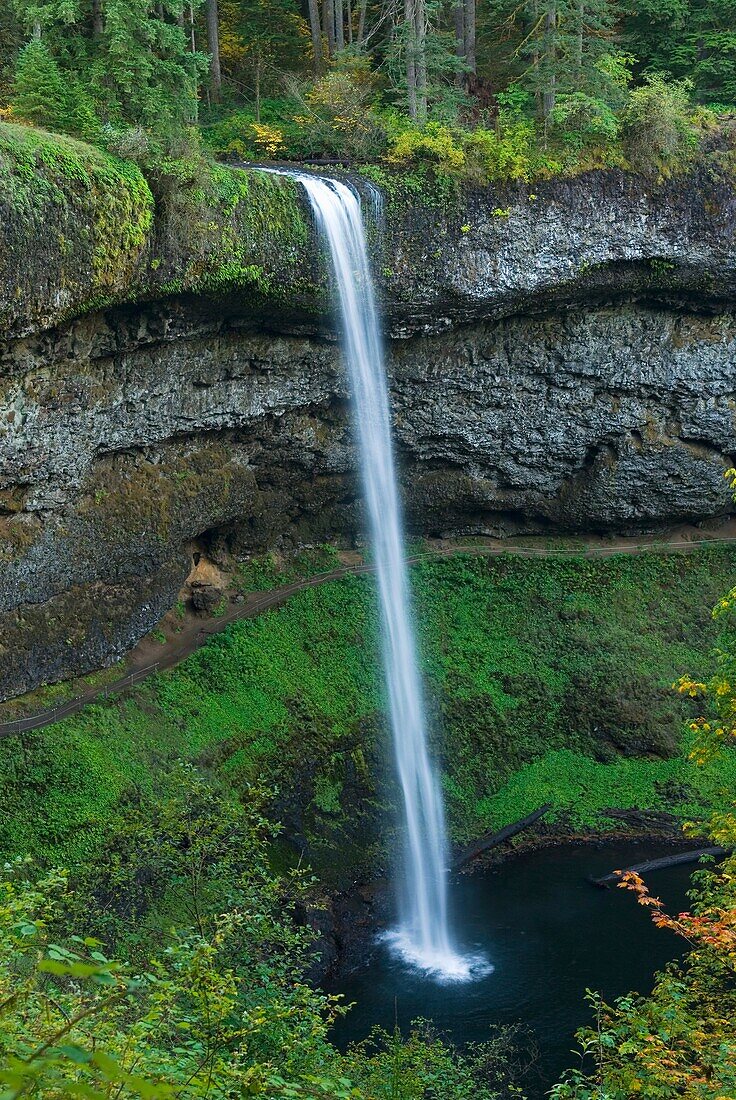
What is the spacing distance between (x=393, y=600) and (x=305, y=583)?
7.81 feet

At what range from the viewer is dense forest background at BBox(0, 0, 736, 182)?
20547 mm

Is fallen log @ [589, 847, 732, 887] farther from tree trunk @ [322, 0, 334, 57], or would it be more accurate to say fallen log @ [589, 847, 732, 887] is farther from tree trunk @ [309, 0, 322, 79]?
tree trunk @ [322, 0, 334, 57]

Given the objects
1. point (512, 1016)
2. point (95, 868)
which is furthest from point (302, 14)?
point (512, 1016)

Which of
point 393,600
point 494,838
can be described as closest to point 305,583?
point 393,600

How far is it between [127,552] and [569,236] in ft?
39.6

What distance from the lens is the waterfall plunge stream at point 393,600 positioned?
21.4 meters

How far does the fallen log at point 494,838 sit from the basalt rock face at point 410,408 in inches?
332

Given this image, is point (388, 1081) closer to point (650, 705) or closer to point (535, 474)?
point (650, 705)

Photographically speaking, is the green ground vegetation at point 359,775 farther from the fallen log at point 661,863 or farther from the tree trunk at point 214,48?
the tree trunk at point 214,48

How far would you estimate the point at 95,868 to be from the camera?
742 inches

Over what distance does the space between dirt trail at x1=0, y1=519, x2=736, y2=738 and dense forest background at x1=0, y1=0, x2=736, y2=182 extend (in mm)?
10419

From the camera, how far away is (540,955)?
20.6 m

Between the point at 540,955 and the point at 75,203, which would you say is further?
the point at 540,955

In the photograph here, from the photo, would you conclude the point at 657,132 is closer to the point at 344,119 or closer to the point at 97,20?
the point at 344,119
